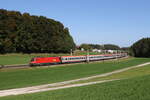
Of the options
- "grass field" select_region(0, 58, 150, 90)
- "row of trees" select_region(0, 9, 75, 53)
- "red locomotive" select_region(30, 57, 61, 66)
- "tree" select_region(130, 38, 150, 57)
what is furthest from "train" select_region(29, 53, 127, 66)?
"tree" select_region(130, 38, 150, 57)

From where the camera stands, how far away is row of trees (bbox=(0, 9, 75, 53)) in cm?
8703

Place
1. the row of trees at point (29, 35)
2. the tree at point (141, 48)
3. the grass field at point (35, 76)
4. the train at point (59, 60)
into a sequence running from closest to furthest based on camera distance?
the grass field at point (35, 76) → the train at point (59, 60) → the row of trees at point (29, 35) → the tree at point (141, 48)

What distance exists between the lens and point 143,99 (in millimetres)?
7883

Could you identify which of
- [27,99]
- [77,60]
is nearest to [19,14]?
[77,60]

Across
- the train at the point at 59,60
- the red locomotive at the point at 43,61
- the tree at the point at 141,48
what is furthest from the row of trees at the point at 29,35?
the tree at the point at 141,48

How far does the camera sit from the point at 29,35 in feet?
295

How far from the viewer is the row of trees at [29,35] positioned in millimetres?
87031

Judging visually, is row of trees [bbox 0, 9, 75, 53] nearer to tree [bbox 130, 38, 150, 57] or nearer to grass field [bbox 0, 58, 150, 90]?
tree [bbox 130, 38, 150, 57]

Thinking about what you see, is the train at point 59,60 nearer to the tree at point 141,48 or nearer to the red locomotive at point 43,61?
the red locomotive at point 43,61

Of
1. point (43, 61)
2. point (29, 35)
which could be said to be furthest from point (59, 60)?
point (29, 35)

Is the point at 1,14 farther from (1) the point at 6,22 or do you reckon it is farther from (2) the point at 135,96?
(2) the point at 135,96

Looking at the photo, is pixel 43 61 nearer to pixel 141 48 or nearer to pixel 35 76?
pixel 35 76

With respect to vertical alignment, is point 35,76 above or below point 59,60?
below

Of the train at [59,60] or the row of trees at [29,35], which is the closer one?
the train at [59,60]
